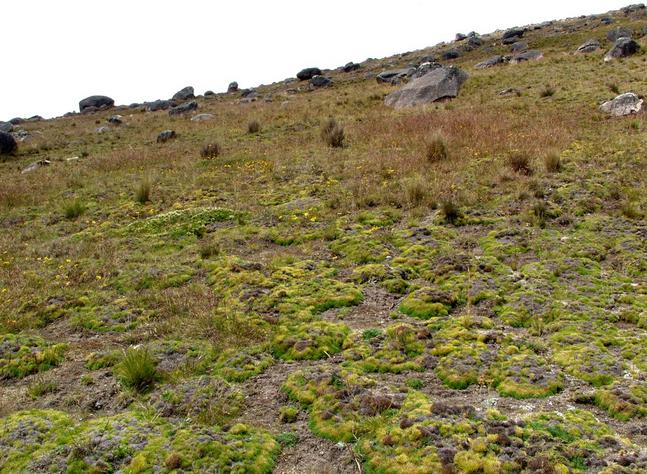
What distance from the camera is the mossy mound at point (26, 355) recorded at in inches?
262

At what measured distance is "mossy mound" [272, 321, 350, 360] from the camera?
640cm

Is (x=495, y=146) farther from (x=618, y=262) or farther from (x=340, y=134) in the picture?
(x=618, y=262)

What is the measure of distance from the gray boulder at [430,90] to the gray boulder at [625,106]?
976 centimetres

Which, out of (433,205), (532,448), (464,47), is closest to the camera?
(532,448)

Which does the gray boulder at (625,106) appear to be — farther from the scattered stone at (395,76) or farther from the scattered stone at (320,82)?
the scattered stone at (320,82)

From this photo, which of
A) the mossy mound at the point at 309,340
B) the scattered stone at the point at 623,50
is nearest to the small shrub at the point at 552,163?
the mossy mound at the point at 309,340

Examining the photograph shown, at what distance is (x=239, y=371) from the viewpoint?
20.1 feet

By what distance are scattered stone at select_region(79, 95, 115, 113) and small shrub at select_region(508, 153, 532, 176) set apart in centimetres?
6256

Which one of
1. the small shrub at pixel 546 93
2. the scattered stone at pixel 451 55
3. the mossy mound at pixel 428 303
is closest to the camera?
the mossy mound at pixel 428 303

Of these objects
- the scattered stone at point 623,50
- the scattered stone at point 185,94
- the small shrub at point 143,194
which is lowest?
the small shrub at point 143,194

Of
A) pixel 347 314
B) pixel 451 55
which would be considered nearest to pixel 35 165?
pixel 347 314

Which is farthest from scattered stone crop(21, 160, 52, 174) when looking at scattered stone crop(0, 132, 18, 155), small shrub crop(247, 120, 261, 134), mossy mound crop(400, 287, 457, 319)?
mossy mound crop(400, 287, 457, 319)

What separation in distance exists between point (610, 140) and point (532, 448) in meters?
12.4

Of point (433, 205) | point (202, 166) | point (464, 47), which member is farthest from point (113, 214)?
point (464, 47)
